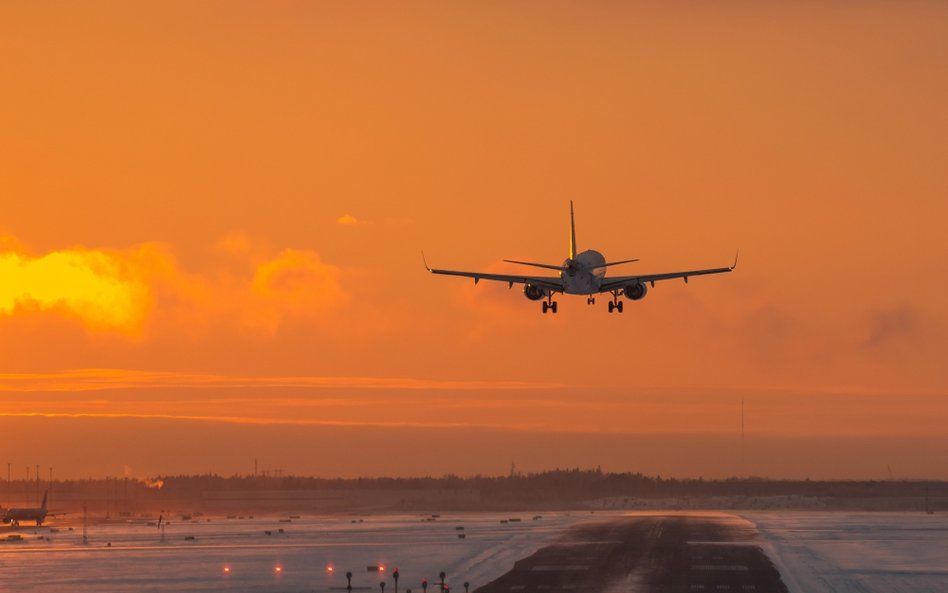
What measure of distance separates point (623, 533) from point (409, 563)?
184 feet

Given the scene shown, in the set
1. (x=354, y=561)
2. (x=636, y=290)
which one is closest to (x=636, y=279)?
(x=636, y=290)

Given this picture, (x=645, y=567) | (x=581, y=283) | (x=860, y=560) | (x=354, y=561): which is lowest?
(x=645, y=567)

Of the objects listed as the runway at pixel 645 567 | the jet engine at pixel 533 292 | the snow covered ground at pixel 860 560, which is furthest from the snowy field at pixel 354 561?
the jet engine at pixel 533 292

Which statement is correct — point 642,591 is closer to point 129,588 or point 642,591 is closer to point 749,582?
point 749,582

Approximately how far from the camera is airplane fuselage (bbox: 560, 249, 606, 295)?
106 meters

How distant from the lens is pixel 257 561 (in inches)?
5827

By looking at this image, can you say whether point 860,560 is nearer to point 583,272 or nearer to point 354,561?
point 354,561

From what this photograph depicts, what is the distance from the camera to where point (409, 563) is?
144 m

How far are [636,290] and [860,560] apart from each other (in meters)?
52.2

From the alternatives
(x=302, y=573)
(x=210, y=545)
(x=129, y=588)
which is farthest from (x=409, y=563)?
(x=210, y=545)

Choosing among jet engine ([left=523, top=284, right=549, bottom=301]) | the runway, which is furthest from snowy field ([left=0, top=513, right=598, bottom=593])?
jet engine ([left=523, top=284, right=549, bottom=301])

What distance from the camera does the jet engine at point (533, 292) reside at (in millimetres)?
111125

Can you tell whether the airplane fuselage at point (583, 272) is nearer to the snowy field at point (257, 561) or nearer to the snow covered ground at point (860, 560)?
the snowy field at point (257, 561)

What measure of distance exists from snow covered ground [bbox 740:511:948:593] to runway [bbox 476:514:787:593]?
2892 mm
